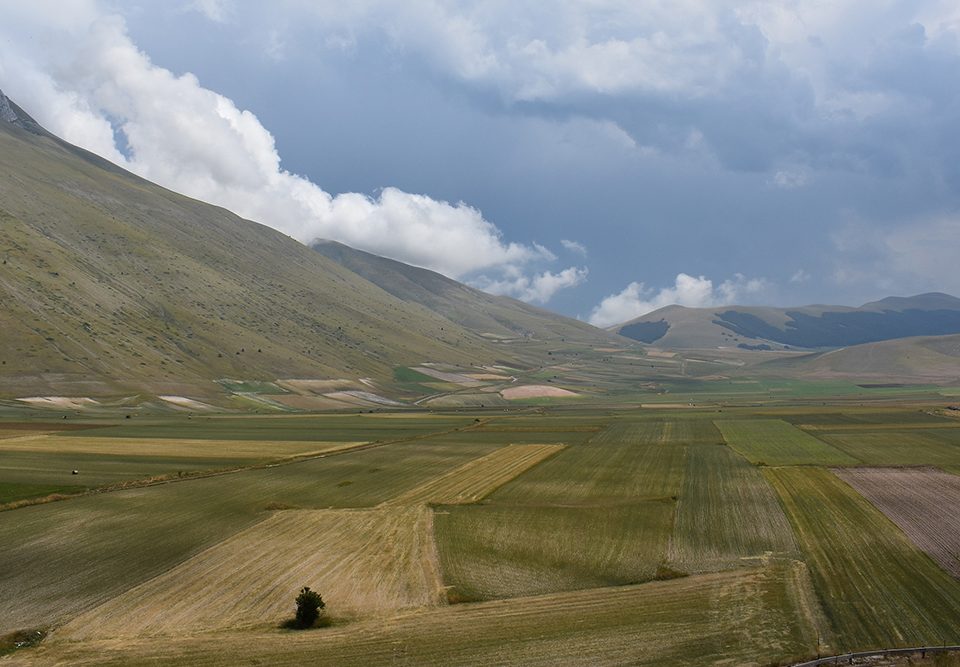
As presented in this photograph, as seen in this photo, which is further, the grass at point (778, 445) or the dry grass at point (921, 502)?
the grass at point (778, 445)

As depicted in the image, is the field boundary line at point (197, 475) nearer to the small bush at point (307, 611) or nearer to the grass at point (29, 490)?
the grass at point (29, 490)

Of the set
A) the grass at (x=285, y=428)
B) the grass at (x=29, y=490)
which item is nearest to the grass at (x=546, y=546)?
the grass at (x=29, y=490)

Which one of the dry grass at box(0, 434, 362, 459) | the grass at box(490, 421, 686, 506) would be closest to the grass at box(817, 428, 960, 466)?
the grass at box(490, 421, 686, 506)

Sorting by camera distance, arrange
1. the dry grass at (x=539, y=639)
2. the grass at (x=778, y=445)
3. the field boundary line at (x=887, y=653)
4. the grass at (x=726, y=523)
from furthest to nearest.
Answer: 1. the grass at (x=778, y=445)
2. the grass at (x=726, y=523)
3. the dry grass at (x=539, y=639)
4. the field boundary line at (x=887, y=653)

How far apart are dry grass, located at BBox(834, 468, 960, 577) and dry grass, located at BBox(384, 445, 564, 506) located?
110 ft

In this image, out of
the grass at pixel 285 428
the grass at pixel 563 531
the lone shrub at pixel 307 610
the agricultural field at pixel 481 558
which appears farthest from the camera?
the grass at pixel 285 428

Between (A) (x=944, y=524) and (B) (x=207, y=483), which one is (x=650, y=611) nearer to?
(A) (x=944, y=524)

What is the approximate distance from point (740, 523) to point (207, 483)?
5327 centimetres

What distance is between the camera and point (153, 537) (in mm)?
46531

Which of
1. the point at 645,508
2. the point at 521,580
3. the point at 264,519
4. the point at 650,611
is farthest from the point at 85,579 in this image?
the point at 645,508

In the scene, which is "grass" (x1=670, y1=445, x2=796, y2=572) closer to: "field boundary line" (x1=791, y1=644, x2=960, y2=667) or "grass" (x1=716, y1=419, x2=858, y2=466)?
"grass" (x1=716, y1=419, x2=858, y2=466)

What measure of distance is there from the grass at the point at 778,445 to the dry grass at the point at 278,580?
52169mm

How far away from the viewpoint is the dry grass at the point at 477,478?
5872cm

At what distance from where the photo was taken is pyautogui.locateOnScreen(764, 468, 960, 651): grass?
29.0 m
